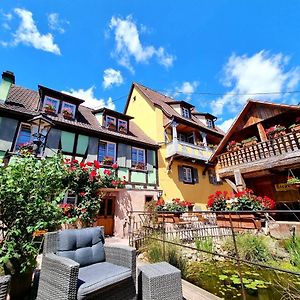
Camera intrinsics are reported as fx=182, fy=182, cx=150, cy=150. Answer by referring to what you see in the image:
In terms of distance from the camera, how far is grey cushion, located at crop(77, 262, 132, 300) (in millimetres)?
1912

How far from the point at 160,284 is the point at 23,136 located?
8.33 meters

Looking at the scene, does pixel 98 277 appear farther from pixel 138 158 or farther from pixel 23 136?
pixel 138 158

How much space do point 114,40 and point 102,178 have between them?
6435mm

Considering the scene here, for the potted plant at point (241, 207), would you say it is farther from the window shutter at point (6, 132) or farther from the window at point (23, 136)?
the window shutter at point (6, 132)

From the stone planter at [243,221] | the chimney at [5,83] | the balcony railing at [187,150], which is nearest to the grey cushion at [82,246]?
the stone planter at [243,221]

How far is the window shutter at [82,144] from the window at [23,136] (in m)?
2.08

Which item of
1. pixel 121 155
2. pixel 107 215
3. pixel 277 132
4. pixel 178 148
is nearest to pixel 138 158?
pixel 121 155

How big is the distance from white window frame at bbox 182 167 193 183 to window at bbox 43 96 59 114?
8.62m

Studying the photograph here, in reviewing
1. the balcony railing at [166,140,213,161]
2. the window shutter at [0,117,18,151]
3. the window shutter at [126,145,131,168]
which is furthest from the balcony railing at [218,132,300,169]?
the window shutter at [0,117,18,151]

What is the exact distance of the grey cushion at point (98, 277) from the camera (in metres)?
1.91

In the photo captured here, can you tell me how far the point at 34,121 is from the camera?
4816 millimetres

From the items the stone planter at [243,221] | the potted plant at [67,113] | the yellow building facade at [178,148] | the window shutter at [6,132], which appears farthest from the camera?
the yellow building facade at [178,148]

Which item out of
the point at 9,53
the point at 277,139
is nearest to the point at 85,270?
the point at 277,139

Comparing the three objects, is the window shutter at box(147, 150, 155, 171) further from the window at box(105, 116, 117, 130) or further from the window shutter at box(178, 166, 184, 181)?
the window at box(105, 116, 117, 130)
